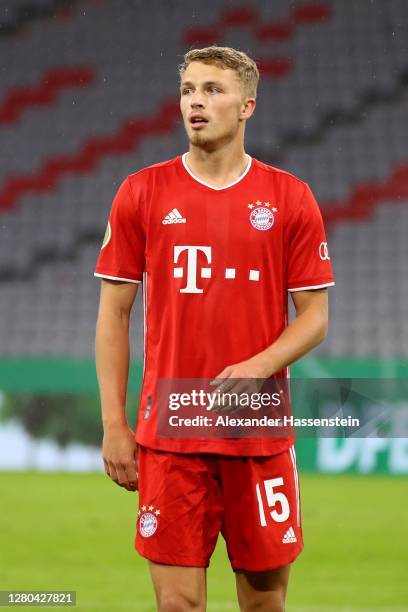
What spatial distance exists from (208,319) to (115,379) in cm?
26

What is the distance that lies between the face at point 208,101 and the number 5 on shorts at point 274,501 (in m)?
0.81

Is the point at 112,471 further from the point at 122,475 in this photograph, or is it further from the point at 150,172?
the point at 150,172

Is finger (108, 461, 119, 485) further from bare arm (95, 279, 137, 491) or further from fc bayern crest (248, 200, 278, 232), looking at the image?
fc bayern crest (248, 200, 278, 232)

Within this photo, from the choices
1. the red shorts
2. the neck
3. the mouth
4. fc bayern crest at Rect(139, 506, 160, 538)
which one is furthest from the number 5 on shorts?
the mouth

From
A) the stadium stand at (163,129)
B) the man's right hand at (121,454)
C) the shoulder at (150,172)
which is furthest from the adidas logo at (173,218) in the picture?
the stadium stand at (163,129)

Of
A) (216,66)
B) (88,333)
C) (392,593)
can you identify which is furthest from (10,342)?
Answer: (216,66)

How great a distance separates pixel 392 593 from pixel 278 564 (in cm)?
239

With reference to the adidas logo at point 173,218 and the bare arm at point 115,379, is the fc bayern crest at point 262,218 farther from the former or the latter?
the bare arm at point 115,379

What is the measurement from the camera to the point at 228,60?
2504 millimetres

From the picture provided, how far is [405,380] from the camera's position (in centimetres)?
794

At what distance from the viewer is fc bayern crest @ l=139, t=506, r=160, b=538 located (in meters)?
2.49

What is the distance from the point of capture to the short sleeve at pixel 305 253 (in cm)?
258

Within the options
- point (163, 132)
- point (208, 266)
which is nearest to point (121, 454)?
point (208, 266)

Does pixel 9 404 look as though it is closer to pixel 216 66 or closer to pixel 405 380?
pixel 405 380
